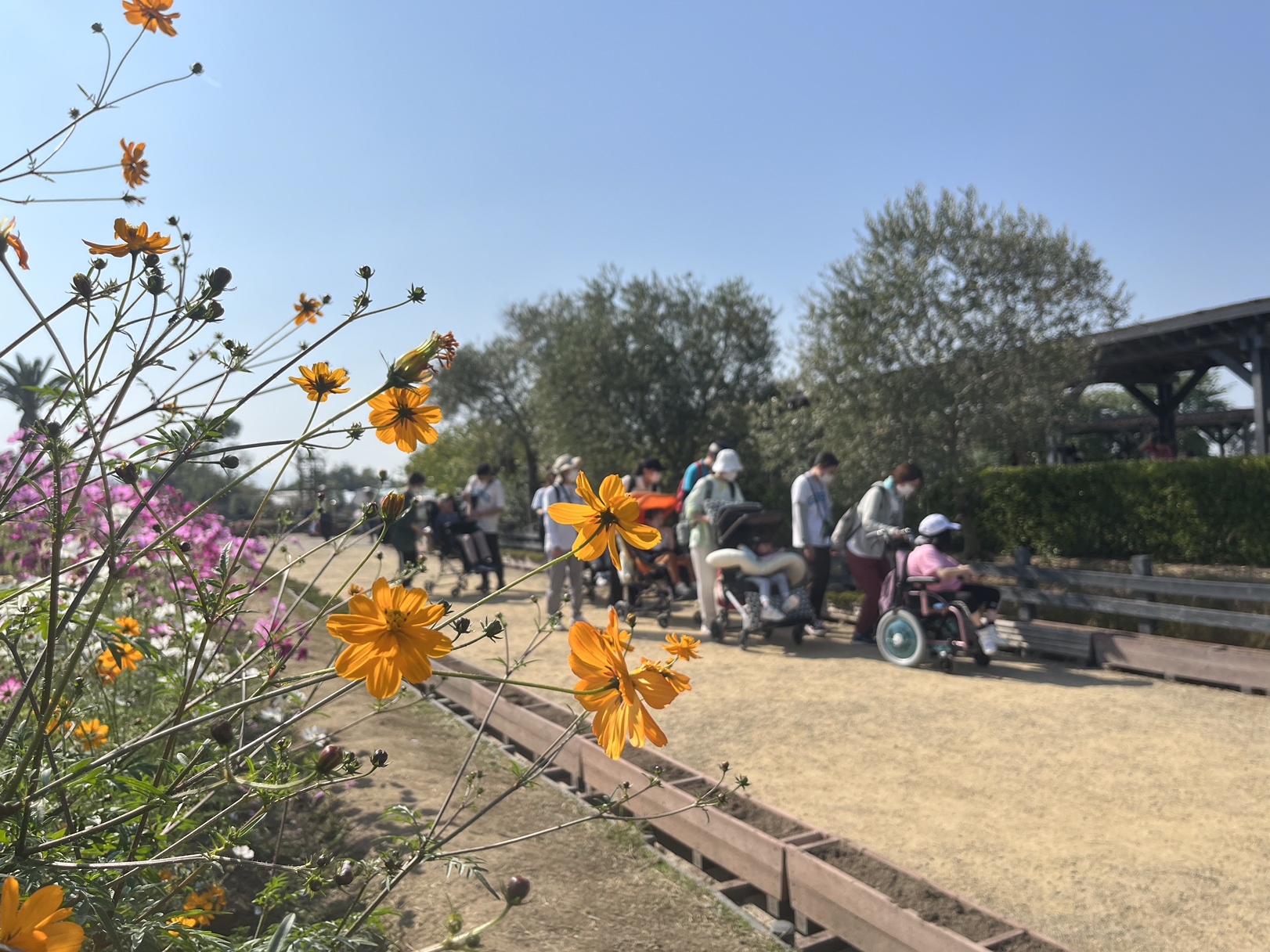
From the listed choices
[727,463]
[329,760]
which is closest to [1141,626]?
[727,463]

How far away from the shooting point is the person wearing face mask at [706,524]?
916cm

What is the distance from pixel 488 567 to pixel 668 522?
3750mm

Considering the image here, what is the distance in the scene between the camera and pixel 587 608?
11.6 meters

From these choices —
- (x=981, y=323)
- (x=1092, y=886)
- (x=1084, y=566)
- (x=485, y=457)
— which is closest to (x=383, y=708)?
(x=1092, y=886)

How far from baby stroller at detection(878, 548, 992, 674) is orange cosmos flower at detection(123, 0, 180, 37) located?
671cm

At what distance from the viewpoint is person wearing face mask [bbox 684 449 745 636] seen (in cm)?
916

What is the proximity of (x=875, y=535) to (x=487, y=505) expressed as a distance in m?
5.82

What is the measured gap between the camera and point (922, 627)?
25.2 ft

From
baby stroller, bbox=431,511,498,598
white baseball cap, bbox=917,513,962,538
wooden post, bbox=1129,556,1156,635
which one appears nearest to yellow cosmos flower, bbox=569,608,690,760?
white baseball cap, bbox=917,513,962,538

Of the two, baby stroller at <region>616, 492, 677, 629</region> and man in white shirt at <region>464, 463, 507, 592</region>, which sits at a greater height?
man in white shirt at <region>464, 463, 507, 592</region>

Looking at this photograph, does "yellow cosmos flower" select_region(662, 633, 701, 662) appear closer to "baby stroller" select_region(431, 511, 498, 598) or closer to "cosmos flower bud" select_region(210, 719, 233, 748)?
"cosmos flower bud" select_region(210, 719, 233, 748)

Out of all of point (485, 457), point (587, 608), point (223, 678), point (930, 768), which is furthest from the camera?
point (485, 457)

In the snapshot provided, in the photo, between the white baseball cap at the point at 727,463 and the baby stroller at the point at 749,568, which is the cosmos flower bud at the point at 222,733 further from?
the white baseball cap at the point at 727,463

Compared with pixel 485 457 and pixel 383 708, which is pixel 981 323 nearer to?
pixel 383 708
